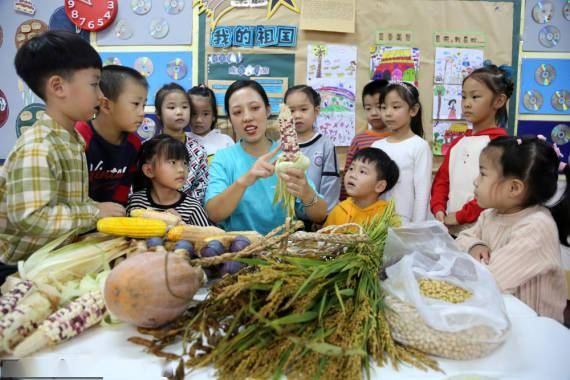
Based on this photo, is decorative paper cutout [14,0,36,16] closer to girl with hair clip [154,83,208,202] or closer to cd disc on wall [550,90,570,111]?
girl with hair clip [154,83,208,202]

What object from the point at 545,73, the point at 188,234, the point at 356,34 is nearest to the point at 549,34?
the point at 545,73

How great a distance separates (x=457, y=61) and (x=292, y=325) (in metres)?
3.67

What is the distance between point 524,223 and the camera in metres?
1.46

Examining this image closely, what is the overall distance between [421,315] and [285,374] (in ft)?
1.12

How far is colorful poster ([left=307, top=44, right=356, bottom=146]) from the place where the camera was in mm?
3756

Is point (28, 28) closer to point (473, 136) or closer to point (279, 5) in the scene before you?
point (279, 5)

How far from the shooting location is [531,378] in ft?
2.79

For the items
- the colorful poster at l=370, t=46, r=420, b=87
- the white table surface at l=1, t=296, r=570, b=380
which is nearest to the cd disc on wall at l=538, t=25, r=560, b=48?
the colorful poster at l=370, t=46, r=420, b=87

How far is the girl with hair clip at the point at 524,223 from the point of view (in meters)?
1.37

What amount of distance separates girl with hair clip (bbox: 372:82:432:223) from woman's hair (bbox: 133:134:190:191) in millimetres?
1454

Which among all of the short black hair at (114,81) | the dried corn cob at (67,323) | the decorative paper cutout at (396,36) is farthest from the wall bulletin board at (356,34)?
the dried corn cob at (67,323)

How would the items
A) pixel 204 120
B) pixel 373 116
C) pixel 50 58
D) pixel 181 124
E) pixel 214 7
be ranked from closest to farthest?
1. pixel 50 58
2. pixel 181 124
3. pixel 373 116
4. pixel 204 120
5. pixel 214 7

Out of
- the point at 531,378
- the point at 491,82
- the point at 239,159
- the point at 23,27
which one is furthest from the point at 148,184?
the point at 23,27

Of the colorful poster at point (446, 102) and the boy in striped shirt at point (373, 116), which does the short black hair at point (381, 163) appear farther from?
the colorful poster at point (446, 102)
